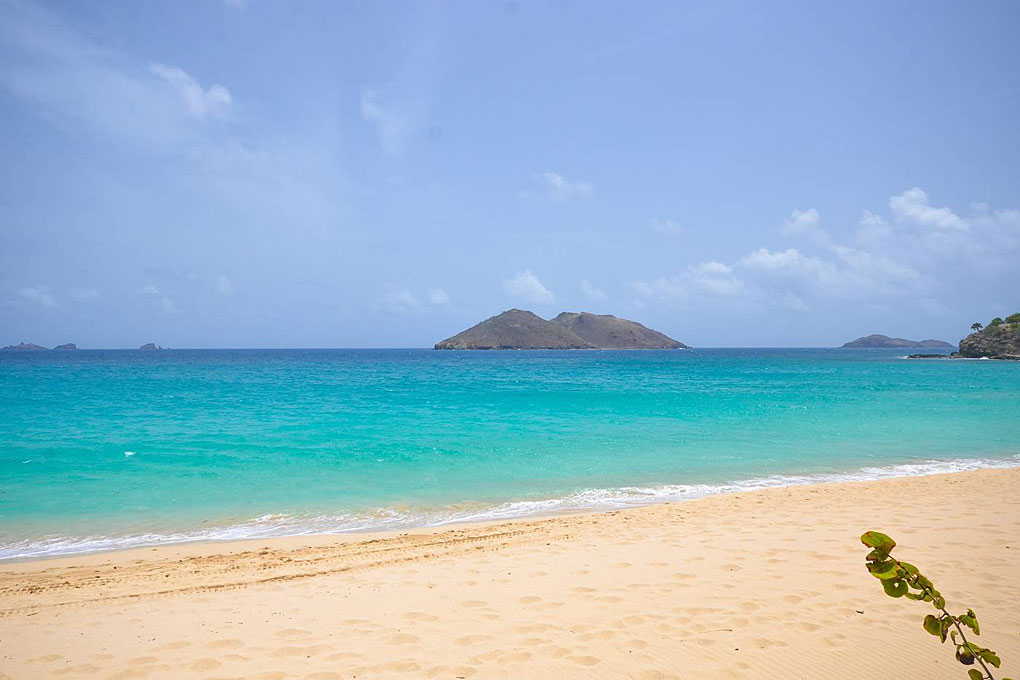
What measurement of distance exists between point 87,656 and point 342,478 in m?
9.37

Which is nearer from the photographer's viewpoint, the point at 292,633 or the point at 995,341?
the point at 292,633

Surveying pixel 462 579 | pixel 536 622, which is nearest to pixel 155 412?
pixel 462 579

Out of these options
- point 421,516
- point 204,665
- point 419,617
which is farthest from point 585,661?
point 421,516

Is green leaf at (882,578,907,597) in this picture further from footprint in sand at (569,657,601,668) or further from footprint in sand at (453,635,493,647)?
footprint in sand at (453,635,493,647)

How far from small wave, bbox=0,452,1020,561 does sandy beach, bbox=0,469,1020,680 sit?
2.59 feet

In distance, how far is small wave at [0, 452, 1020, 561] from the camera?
1014 cm

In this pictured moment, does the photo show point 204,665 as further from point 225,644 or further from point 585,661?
point 585,661

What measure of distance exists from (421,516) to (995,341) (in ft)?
415

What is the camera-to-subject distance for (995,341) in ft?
A: 325

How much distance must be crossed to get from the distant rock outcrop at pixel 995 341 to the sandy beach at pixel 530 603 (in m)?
116

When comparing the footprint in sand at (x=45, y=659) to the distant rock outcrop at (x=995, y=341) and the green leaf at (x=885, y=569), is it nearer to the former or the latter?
the green leaf at (x=885, y=569)

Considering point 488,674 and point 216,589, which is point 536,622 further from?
point 216,589

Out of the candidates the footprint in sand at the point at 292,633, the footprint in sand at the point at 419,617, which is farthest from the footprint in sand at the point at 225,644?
the footprint in sand at the point at 419,617

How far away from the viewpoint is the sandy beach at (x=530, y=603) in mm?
5031
